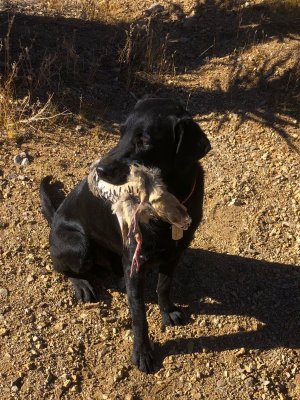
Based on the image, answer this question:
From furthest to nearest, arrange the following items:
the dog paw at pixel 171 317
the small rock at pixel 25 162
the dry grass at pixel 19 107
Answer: the dry grass at pixel 19 107 → the small rock at pixel 25 162 → the dog paw at pixel 171 317

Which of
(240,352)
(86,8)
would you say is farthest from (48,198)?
(86,8)

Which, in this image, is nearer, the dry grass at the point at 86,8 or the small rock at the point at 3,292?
the small rock at the point at 3,292

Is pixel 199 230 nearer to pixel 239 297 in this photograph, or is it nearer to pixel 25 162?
pixel 239 297

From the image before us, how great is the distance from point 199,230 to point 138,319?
1.28 m

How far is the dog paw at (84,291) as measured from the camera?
4031mm

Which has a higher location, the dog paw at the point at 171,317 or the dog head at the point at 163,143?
the dog head at the point at 163,143

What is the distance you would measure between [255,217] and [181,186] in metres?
1.77

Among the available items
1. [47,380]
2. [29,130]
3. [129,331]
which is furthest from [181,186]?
[29,130]

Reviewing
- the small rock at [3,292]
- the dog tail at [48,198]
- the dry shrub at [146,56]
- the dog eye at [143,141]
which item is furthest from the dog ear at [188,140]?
the dry shrub at [146,56]

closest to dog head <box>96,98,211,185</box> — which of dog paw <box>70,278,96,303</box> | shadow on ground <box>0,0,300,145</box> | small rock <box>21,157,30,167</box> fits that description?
dog paw <box>70,278,96,303</box>

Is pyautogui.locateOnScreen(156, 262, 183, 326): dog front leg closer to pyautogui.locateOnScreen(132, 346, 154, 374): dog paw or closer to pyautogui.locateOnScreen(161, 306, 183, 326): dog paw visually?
pyautogui.locateOnScreen(161, 306, 183, 326): dog paw

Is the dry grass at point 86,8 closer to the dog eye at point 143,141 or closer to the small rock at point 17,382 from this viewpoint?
the dog eye at point 143,141

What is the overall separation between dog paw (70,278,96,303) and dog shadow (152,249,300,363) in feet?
1.96

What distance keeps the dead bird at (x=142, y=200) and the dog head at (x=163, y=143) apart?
3.2 inches
